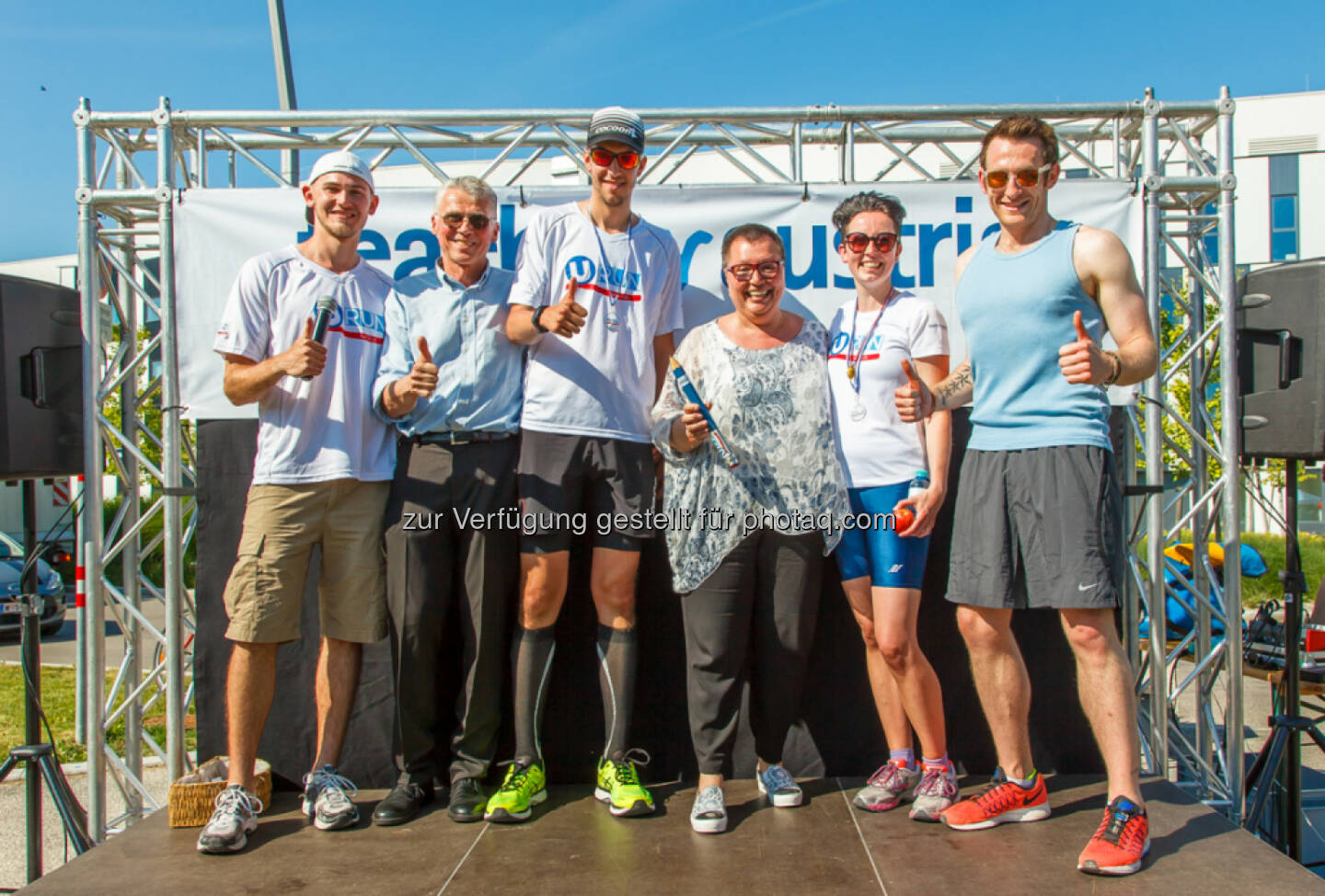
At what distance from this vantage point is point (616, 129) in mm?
3057

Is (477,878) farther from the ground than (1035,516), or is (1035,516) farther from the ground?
(1035,516)

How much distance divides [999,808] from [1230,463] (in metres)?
1.73

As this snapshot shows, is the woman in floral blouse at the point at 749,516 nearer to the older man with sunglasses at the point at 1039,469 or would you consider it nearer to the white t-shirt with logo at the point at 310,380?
the older man with sunglasses at the point at 1039,469

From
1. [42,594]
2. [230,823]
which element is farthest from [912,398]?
[42,594]

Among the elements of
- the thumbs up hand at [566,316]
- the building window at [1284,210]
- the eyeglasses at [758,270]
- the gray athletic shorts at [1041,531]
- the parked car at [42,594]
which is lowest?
the parked car at [42,594]

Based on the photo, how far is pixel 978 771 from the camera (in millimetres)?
3748

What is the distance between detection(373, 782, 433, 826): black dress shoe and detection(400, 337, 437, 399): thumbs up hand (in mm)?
1342

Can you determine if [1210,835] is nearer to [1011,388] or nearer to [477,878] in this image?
[1011,388]

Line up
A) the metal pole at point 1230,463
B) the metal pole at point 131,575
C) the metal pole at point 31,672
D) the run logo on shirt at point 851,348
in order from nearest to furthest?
the run logo on shirt at point 851,348, the metal pole at point 31,672, the metal pole at point 1230,463, the metal pole at point 131,575

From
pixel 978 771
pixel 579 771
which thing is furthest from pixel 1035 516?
pixel 579 771

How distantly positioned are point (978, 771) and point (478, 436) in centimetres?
243

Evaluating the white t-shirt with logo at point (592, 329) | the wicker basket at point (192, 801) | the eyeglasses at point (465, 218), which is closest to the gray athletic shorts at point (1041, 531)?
the white t-shirt with logo at point (592, 329)

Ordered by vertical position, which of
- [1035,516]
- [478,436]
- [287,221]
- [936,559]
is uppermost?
[287,221]

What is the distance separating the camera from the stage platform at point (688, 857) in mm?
2555
